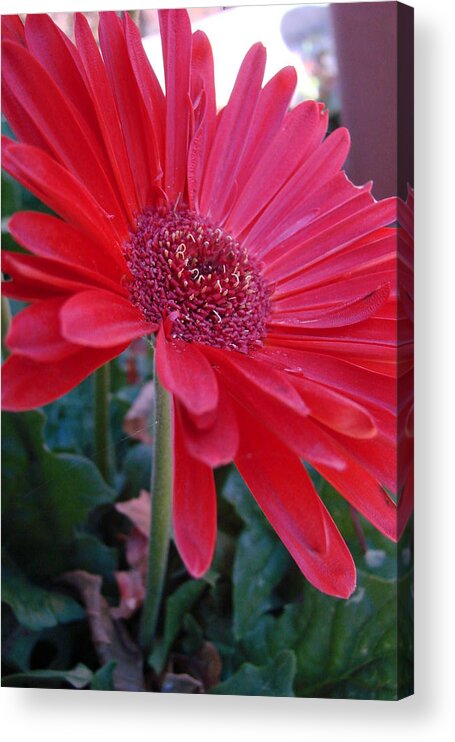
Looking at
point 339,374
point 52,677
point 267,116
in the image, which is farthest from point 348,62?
point 52,677

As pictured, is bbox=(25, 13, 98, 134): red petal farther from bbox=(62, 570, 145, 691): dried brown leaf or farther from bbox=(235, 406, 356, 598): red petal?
bbox=(62, 570, 145, 691): dried brown leaf

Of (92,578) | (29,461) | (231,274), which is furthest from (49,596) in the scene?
(231,274)

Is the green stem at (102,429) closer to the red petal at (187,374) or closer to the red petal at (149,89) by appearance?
the red petal at (187,374)

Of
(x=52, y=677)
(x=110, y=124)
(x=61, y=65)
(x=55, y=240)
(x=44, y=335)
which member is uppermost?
(x=61, y=65)

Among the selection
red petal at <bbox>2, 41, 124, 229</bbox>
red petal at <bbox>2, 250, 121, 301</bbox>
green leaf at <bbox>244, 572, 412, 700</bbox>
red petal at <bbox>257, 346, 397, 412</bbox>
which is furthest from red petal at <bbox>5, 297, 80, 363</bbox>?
green leaf at <bbox>244, 572, 412, 700</bbox>

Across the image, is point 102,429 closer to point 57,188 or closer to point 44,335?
point 44,335

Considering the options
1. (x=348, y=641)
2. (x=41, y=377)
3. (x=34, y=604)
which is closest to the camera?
(x=41, y=377)
